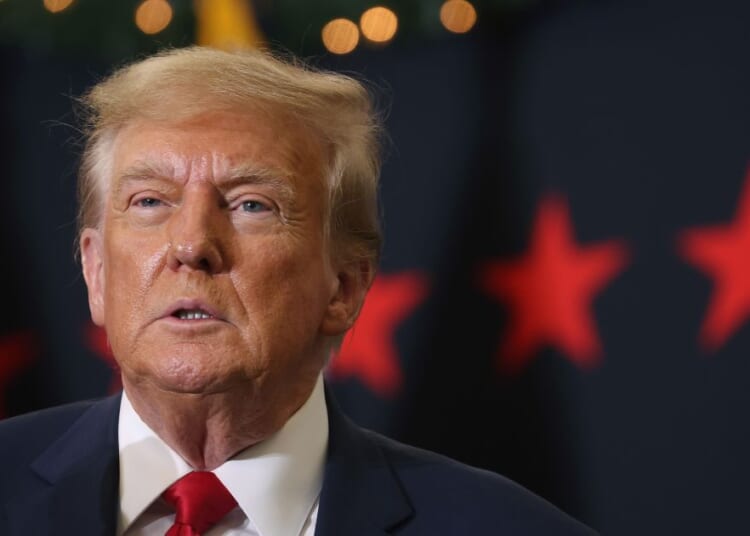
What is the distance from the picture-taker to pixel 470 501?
1.87 metres

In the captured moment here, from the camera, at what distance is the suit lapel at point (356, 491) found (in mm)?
1786

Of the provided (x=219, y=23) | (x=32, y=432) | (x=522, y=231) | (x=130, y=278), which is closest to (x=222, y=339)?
(x=130, y=278)

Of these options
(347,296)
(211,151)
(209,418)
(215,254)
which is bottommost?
(209,418)

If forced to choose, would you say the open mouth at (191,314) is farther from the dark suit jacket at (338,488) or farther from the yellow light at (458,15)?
the yellow light at (458,15)

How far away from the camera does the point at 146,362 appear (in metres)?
1.70

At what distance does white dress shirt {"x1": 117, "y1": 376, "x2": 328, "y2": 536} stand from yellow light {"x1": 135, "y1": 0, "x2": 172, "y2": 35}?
1.35 meters

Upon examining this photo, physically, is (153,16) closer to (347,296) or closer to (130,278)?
(347,296)

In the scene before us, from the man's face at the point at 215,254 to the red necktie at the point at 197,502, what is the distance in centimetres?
14

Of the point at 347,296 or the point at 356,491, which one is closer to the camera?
the point at 356,491

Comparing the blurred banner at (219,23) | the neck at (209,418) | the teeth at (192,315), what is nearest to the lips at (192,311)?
the teeth at (192,315)

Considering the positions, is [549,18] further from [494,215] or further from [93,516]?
[93,516]

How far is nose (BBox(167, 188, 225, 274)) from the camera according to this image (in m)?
1.69

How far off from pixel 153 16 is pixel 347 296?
1.26 metres

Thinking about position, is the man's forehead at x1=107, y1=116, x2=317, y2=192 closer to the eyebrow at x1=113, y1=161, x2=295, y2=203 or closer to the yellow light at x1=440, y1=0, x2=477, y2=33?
the eyebrow at x1=113, y1=161, x2=295, y2=203
